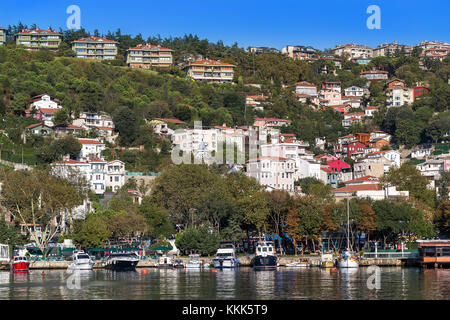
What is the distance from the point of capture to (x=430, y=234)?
257 feet

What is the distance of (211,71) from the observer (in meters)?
162

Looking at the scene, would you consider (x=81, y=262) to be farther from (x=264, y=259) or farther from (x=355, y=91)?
(x=355, y=91)

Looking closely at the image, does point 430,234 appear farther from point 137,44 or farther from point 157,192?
point 137,44

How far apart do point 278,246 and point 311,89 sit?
8551 centimetres

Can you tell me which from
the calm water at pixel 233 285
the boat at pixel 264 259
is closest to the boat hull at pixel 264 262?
the boat at pixel 264 259

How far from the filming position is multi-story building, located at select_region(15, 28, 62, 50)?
16912 centimetres

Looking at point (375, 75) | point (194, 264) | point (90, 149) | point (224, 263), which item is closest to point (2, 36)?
point (90, 149)

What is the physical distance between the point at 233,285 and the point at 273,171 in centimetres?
5941

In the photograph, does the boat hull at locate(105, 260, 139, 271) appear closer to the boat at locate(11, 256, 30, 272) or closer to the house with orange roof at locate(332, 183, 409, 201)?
the boat at locate(11, 256, 30, 272)

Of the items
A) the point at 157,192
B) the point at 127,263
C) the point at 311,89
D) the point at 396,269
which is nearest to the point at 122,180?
the point at 157,192

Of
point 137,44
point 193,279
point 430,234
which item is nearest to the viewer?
point 193,279

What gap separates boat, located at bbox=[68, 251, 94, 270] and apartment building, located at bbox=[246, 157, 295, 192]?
43536mm

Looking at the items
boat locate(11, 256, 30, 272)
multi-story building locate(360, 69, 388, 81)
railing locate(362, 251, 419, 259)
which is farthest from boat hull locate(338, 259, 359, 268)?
multi-story building locate(360, 69, 388, 81)

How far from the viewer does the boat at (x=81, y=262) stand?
66062 mm
